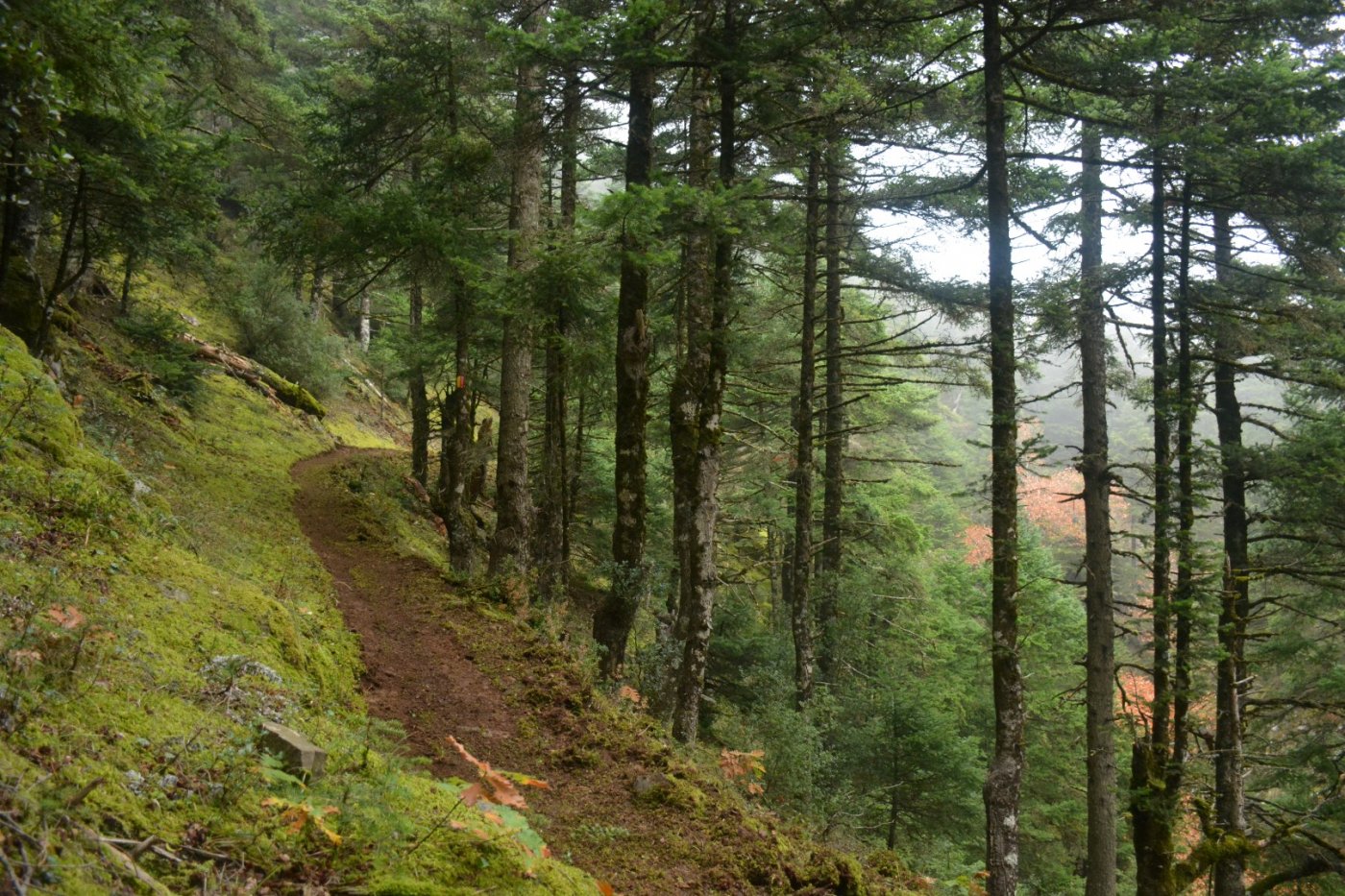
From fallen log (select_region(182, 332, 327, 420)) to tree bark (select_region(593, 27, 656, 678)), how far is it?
1480 centimetres

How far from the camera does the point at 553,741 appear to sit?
273 inches

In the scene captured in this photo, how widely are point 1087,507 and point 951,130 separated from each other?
6.05 meters

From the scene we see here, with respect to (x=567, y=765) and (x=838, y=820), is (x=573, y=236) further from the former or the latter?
(x=838, y=820)

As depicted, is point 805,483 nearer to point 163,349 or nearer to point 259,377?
point 163,349

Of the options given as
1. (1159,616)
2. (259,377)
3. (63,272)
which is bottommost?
(1159,616)

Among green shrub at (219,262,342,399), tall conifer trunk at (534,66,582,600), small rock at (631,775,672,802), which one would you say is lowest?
small rock at (631,775,672,802)

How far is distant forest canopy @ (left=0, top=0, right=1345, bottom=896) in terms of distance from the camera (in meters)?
8.51

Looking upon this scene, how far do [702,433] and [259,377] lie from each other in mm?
17202

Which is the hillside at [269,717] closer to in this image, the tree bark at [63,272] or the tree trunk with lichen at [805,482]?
the tree bark at [63,272]

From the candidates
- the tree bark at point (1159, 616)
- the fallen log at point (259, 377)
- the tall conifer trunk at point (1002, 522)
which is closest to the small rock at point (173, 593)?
the tall conifer trunk at point (1002, 522)

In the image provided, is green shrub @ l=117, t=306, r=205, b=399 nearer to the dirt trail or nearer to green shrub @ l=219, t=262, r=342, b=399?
the dirt trail

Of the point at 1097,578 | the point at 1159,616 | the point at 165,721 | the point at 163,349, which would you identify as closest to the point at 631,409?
the point at 165,721

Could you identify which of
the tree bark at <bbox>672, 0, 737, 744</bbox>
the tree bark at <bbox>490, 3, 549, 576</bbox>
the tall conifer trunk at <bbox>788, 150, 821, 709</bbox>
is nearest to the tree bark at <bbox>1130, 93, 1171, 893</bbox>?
the tree bark at <bbox>672, 0, 737, 744</bbox>

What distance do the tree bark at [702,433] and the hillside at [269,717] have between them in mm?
1066
